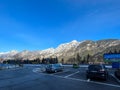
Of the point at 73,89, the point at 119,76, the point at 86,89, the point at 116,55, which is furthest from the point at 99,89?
the point at 116,55

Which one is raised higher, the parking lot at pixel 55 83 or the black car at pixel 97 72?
the black car at pixel 97 72

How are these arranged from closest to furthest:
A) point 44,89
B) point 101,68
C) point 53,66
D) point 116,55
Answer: point 44,89, point 101,68, point 53,66, point 116,55

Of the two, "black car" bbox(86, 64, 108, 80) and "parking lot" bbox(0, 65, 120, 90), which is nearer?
"parking lot" bbox(0, 65, 120, 90)

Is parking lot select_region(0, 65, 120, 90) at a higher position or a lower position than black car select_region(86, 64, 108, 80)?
lower

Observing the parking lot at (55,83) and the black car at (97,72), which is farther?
the black car at (97,72)

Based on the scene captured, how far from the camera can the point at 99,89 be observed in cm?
1267

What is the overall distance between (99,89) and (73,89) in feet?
6.10

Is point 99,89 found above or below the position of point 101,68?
below

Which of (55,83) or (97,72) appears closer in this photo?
(55,83)

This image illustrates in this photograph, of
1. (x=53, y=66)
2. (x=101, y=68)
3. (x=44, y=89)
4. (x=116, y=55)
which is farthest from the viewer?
(x=116, y=55)

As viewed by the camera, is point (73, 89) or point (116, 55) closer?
point (73, 89)

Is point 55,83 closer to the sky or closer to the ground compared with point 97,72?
closer to the ground

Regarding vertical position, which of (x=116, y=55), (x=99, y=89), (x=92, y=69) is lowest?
(x=99, y=89)

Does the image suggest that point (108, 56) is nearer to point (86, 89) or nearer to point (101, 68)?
point (101, 68)
